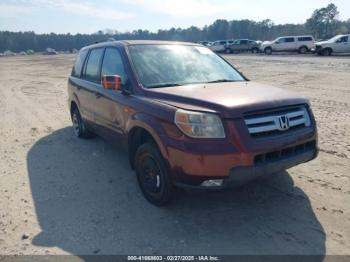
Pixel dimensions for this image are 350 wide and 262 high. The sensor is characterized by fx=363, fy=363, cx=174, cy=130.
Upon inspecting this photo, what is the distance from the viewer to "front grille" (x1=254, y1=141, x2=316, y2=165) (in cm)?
358

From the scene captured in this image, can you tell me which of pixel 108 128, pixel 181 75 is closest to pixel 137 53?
pixel 181 75

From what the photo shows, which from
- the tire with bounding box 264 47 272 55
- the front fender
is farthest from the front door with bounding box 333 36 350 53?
the front fender

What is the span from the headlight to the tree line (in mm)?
103406

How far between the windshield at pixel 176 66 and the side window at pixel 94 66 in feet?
3.42

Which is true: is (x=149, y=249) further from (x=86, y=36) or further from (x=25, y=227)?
(x=86, y=36)

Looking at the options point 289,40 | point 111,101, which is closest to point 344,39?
point 289,40

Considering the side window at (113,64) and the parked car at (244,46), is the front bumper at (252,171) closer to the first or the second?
the side window at (113,64)

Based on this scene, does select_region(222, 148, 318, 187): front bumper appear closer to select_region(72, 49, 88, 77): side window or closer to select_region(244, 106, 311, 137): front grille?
select_region(244, 106, 311, 137): front grille

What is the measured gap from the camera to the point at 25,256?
134 inches

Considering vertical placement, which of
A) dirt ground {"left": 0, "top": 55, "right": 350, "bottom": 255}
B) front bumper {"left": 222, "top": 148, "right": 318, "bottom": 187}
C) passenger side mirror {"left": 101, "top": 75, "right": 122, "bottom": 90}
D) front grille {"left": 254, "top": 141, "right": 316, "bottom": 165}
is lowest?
dirt ground {"left": 0, "top": 55, "right": 350, "bottom": 255}

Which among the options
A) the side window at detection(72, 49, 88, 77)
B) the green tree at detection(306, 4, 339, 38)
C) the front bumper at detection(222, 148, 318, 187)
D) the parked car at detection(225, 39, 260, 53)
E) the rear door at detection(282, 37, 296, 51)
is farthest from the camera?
the green tree at detection(306, 4, 339, 38)

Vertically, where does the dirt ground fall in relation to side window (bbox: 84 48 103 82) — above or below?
below

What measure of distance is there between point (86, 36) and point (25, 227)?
155459mm

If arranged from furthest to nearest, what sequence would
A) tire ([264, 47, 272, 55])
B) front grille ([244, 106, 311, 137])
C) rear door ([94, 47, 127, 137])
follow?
tire ([264, 47, 272, 55]), rear door ([94, 47, 127, 137]), front grille ([244, 106, 311, 137])
